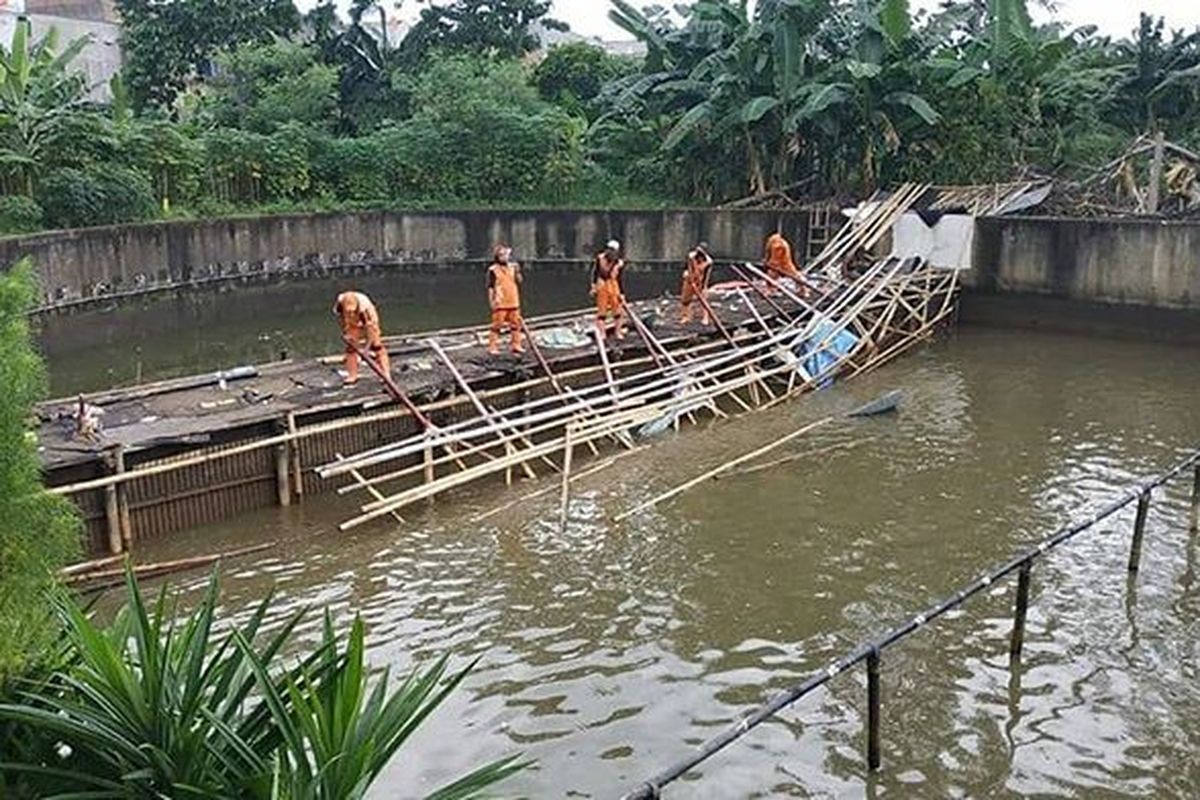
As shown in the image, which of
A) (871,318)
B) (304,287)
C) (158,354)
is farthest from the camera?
(304,287)

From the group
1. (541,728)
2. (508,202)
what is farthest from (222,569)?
(508,202)

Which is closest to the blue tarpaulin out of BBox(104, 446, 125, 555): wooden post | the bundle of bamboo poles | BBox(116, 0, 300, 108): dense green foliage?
the bundle of bamboo poles

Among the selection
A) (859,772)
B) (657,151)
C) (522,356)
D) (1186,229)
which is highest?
(657,151)

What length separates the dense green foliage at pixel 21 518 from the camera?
4.37 m

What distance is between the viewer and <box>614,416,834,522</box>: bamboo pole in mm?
12449

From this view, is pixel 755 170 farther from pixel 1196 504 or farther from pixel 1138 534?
pixel 1138 534

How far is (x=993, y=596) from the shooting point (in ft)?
32.5

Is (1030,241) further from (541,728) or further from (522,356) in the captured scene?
(541,728)

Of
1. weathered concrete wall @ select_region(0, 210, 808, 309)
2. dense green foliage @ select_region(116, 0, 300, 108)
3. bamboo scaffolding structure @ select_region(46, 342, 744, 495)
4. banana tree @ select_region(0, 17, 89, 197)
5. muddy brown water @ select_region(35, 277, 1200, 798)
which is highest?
dense green foliage @ select_region(116, 0, 300, 108)

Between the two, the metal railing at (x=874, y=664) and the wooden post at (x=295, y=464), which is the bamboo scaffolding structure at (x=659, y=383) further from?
the metal railing at (x=874, y=664)

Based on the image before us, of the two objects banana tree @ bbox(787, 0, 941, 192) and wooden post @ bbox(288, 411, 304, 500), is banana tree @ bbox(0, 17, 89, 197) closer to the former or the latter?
Answer: wooden post @ bbox(288, 411, 304, 500)

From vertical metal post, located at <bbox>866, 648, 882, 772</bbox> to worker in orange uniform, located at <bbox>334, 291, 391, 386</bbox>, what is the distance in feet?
25.3

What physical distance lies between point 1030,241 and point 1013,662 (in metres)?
15.9

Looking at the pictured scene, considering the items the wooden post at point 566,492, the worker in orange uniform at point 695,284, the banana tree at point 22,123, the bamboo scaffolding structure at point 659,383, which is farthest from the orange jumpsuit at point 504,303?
the banana tree at point 22,123
